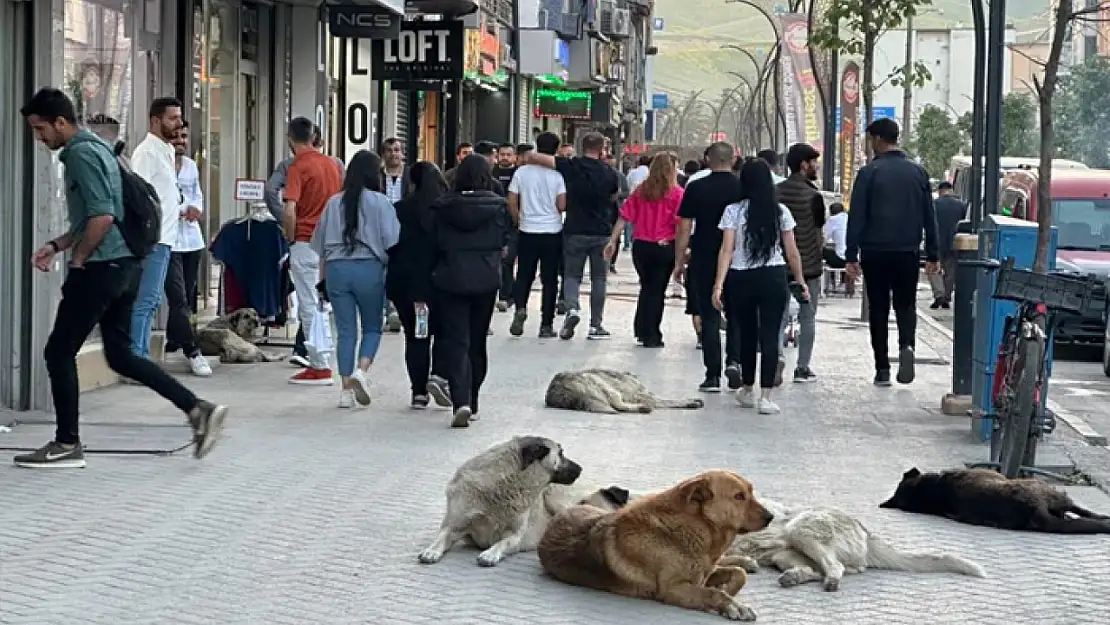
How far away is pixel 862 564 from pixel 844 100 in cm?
2400

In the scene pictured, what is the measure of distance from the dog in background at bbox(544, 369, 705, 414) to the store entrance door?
359 cm

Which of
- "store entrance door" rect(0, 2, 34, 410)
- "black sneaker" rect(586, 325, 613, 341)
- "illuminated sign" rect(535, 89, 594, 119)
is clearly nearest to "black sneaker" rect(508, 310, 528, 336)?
"black sneaker" rect(586, 325, 613, 341)

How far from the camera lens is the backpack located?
1007 cm

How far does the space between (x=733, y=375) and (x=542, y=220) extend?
477cm

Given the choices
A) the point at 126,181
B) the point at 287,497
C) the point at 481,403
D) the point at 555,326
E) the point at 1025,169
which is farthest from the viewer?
the point at 1025,169

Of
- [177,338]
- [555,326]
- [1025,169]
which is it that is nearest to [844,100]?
[1025,169]

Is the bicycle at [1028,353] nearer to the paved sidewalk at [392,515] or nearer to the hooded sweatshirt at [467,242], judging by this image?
the paved sidewalk at [392,515]

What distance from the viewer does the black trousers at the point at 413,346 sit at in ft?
42.7

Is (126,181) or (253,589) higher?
(126,181)

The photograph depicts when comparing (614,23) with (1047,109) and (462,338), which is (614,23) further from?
(462,338)

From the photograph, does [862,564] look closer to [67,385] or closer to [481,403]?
[67,385]

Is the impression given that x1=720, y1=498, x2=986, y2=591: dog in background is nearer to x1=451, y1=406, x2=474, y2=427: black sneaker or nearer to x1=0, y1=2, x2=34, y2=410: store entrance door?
x1=451, y1=406, x2=474, y2=427: black sneaker

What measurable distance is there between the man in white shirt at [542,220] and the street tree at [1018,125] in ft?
156

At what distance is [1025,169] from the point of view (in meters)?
27.2
